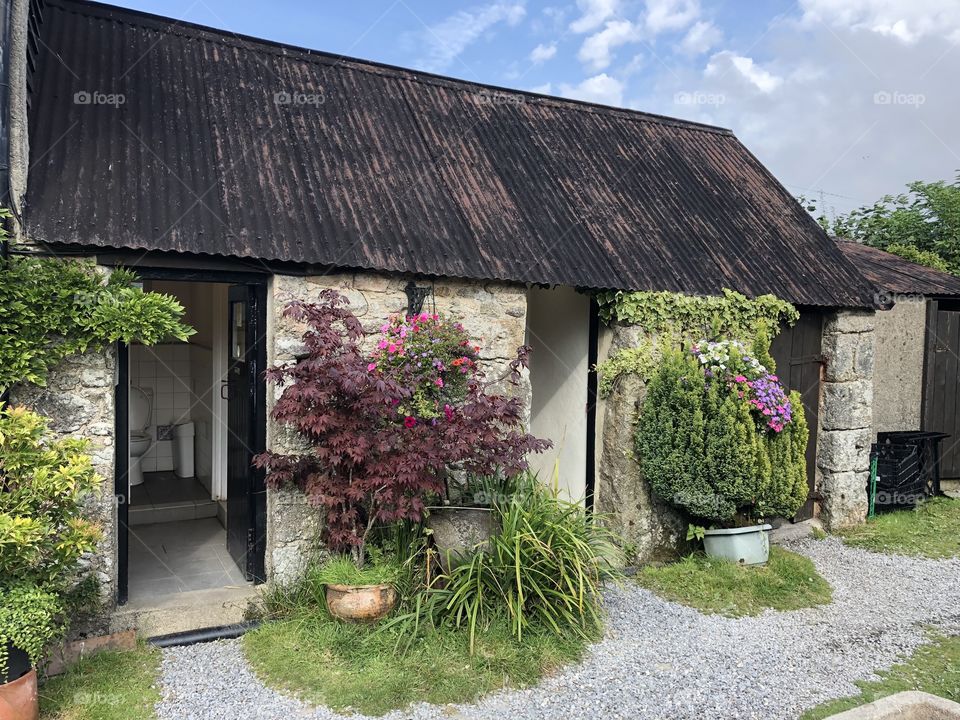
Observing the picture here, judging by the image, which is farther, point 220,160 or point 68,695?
point 220,160

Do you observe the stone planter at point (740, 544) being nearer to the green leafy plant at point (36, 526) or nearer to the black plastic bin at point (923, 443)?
the black plastic bin at point (923, 443)

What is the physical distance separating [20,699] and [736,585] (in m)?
5.06

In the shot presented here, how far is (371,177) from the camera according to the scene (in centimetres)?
616

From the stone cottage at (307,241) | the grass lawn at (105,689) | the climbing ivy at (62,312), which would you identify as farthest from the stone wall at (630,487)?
the grass lawn at (105,689)

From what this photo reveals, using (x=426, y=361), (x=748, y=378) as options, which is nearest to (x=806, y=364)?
(x=748, y=378)

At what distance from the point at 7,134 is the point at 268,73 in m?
2.93

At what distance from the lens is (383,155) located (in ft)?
21.2

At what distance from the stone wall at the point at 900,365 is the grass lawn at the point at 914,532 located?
1166 millimetres

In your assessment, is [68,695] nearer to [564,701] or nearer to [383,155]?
[564,701]

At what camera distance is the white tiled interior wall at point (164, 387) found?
827 cm

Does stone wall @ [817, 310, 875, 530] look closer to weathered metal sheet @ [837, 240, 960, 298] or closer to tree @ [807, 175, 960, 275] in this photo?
weathered metal sheet @ [837, 240, 960, 298]

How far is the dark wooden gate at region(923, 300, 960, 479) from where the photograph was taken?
9.41m

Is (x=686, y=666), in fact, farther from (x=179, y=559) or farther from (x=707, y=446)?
(x=179, y=559)

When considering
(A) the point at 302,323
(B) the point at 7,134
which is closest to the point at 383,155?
(A) the point at 302,323
